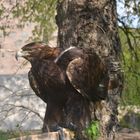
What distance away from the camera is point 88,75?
289 centimetres

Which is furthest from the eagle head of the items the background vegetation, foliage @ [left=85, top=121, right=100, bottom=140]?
the background vegetation

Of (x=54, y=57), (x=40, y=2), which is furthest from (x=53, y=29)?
(x=54, y=57)

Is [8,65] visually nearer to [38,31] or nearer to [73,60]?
[38,31]

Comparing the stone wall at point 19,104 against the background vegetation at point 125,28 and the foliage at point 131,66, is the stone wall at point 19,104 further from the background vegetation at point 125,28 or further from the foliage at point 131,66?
the foliage at point 131,66

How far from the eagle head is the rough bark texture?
0.72 m

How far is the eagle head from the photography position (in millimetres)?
2756

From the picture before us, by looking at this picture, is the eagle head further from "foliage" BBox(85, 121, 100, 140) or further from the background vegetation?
the background vegetation

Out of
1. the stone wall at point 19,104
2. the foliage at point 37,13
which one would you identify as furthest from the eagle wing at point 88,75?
the stone wall at point 19,104

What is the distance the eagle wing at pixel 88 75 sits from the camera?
109 inches

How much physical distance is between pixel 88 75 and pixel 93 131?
56cm

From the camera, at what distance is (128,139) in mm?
9891

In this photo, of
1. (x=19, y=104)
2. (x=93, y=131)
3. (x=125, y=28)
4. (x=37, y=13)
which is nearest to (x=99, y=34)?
(x=93, y=131)

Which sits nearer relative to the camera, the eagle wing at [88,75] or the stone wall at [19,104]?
the eagle wing at [88,75]

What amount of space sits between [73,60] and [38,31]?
154 inches
